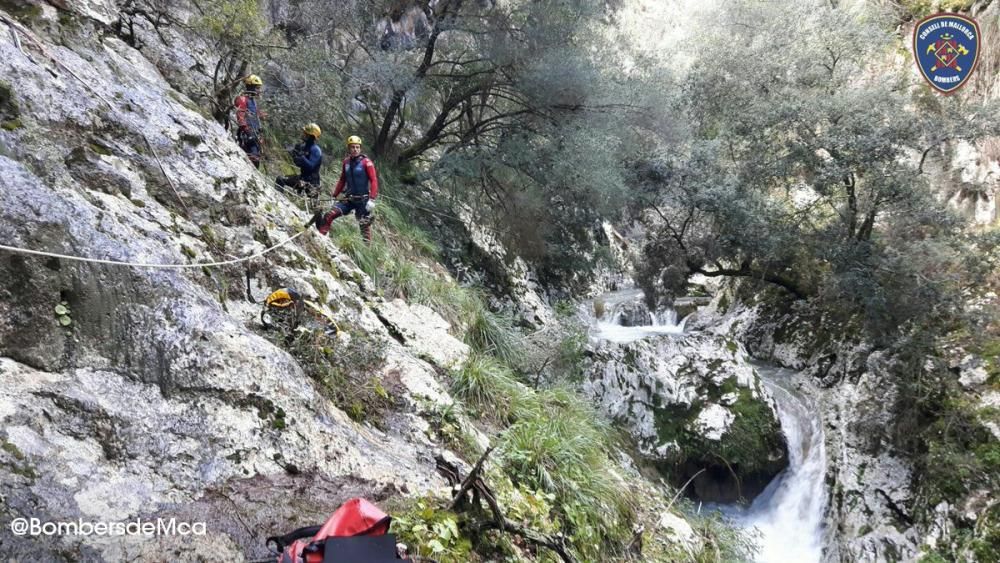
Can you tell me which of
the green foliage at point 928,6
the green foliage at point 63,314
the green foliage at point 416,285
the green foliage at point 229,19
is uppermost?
the green foliage at point 928,6

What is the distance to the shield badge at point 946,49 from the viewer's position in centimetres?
1182

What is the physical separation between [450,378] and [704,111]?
1211 centimetres

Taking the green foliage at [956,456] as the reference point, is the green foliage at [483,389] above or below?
below

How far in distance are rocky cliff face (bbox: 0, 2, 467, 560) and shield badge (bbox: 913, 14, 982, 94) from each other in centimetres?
1369

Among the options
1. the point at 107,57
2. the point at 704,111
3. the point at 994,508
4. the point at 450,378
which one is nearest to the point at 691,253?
the point at 704,111

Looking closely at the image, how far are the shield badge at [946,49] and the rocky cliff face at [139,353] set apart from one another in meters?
13.7

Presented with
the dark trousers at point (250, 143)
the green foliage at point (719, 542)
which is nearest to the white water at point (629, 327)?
the green foliage at point (719, 542)

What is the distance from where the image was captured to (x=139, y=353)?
2.47 meters

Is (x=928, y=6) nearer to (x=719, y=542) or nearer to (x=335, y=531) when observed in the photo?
(x=719, y=542)

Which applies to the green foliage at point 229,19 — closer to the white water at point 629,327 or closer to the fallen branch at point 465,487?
the fallen branch at point 465,487

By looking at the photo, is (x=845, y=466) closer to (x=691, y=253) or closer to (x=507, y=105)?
(x=691, y=253)

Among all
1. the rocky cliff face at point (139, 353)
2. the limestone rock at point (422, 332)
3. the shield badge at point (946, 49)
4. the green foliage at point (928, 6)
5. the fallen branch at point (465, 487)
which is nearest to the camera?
the rocky cliff face at point (139, 353)

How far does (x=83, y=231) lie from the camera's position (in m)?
2.56

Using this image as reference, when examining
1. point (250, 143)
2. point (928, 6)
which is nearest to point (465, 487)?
point (250, 143)
